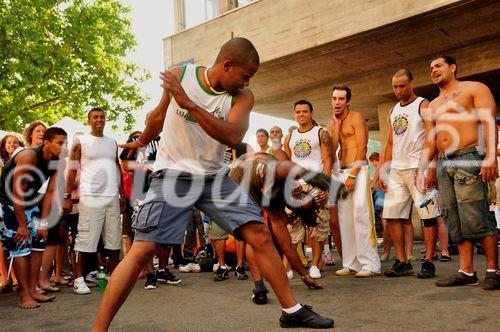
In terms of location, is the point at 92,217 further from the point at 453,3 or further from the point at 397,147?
the point at 453,3

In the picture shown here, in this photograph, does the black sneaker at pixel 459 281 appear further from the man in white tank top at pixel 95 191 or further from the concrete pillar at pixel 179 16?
the concrete pillar at pixel 179 16

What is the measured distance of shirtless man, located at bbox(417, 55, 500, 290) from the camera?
4.93 meters

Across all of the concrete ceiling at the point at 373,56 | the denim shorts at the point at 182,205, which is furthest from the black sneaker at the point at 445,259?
the concrete ceiling at the point at 373,56

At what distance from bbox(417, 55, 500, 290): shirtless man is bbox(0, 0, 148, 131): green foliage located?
16833mm

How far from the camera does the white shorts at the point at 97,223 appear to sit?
21.1ft

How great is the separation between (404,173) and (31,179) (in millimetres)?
4001

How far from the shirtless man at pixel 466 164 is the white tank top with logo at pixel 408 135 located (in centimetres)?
68

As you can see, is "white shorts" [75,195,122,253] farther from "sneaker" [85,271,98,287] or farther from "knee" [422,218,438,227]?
"knee" [422,218,438,227]

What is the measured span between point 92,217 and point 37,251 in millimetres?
895

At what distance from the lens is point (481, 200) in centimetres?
498

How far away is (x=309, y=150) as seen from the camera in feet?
22.3

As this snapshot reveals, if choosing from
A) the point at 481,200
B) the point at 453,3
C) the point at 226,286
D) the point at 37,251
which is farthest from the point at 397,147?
the point at 453,3

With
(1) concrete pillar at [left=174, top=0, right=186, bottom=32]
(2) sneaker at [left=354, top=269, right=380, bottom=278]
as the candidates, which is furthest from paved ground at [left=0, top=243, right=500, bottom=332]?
(1) concrete pillar at [left=174, top=0, right=186, bottom=32]

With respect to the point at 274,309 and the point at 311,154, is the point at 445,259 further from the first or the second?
the point at 274,309
